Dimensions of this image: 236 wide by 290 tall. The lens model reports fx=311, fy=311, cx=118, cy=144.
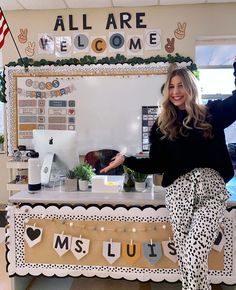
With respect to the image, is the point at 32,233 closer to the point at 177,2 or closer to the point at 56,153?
the point at 56,153

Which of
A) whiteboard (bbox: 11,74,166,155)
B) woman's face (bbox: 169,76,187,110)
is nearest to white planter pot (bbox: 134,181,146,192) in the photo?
woman's face (bbox: 169,76,187,110)

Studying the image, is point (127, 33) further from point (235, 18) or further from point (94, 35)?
point (235, 18)

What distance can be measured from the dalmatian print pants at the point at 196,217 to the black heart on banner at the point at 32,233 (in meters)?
0.93

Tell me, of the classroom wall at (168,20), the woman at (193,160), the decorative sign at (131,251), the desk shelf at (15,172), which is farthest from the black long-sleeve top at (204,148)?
the classroom wall at (168,20)

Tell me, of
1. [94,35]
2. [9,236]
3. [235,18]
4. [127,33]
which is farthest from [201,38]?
[9,236]

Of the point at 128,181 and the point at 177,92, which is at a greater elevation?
the point at 177,92

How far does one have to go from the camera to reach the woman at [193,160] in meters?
1.72

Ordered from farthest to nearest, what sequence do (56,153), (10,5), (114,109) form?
(114,109), (10,5), (56,153)

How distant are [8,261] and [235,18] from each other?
3835mm

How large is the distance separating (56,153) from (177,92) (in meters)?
1.12

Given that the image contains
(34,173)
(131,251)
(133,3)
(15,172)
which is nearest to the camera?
(131,251)

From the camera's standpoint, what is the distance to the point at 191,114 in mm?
1754

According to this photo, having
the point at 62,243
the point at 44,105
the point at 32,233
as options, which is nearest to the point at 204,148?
the point at 62,243

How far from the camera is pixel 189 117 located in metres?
1.76
